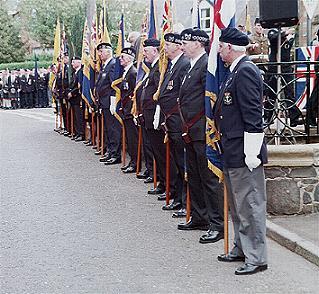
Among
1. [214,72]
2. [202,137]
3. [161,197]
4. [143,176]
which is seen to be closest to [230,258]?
[202,137]

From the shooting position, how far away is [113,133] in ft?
43.7

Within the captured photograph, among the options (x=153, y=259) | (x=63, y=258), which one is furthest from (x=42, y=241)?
(x=153, y=259)

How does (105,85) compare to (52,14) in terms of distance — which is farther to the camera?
(52,14)

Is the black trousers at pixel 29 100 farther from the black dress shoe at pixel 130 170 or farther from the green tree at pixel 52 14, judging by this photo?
the black dress shoe at pixel 130 170

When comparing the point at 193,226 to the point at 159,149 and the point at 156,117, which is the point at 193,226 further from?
the point at 159,149

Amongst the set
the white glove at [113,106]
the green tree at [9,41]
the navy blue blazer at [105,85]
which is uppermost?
the green tree at [9,41]

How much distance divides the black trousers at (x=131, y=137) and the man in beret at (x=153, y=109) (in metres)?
1.97

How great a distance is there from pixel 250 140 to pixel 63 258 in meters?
2.12

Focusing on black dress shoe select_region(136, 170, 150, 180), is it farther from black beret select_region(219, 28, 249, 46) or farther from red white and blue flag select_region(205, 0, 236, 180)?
black beret select_region(219, 28, 249, 46)

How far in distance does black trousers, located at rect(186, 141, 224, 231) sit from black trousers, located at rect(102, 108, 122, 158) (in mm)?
5563

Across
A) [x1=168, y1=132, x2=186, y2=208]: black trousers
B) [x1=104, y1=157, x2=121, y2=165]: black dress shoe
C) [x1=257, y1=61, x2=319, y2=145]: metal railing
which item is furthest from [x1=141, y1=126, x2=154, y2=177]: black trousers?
[x1=104, y1=157, x2=121, y2=165]: black dress shoe

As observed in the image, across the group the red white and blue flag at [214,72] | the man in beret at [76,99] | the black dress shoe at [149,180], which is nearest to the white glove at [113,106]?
the black dress shoe at [149,180]

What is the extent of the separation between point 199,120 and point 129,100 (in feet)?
15.1

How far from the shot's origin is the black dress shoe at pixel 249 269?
241 inches
